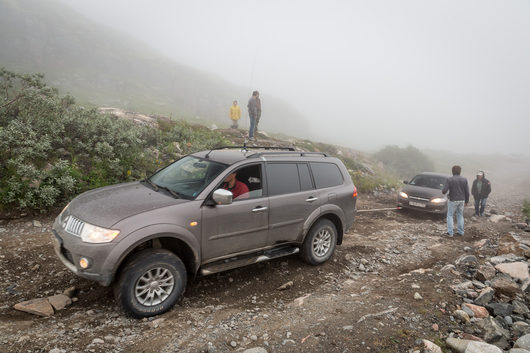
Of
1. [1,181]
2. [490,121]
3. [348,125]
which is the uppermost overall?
[490,121]

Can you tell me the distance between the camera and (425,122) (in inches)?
4537

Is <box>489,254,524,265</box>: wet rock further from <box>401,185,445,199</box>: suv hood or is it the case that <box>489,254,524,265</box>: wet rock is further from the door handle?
the door handle

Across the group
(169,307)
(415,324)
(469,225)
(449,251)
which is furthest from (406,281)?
(469,225)

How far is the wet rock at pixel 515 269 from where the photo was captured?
5.12 meters

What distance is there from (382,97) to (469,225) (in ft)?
470

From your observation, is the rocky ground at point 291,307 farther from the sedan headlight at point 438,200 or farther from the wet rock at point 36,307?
the sedan headlight at point 438,200

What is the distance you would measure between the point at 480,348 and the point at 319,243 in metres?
2.69

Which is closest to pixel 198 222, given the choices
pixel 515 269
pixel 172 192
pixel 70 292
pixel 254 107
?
pixel 172 192

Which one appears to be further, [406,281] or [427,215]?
[427,215]

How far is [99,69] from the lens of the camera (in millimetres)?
40125

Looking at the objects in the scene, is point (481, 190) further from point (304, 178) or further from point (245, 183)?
point (245, 183)

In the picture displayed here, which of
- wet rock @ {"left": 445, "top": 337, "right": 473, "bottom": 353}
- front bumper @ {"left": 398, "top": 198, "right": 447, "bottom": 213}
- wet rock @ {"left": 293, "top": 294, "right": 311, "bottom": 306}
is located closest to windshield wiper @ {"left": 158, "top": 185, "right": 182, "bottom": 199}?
wet rock @ {"left": 293, "top": 294, "right": 311, "bottom": 306}

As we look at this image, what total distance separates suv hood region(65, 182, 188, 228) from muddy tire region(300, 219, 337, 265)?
2.35 m

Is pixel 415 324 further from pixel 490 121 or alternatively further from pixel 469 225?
pixel 490 121
